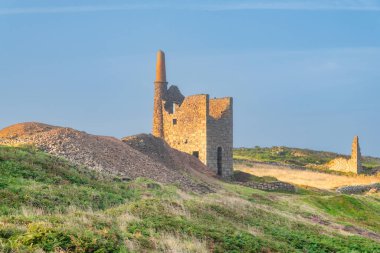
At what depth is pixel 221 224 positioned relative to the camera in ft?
50.8

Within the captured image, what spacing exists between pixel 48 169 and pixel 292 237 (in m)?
11.8

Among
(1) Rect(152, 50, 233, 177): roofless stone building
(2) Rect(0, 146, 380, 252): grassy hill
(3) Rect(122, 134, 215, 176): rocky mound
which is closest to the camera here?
(2) Rect(0, 146, 380, 252): grassy hill

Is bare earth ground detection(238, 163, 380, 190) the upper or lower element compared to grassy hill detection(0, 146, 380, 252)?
lower

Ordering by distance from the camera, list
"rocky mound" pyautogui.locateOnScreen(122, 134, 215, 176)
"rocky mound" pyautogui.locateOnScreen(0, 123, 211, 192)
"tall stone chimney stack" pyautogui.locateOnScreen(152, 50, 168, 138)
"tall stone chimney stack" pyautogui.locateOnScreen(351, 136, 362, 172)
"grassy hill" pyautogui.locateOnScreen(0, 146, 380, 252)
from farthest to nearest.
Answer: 1. "tall stone chimney stack" pyautogui.locateOnScreen(351, 136, 362, 172)
2. "tall stone chimney stack" pyautogui.locateOnScreen(152, 50, 168, 138)
3. "rocky mound" pyautogui.locateOnScreen(122, 134, 215, 176)
4. "rocky mound" pyautogui.locateOnScreen(0, 123, 211, 192)
5. "grassy hill" pyautogui.locateOnScreen(0, 146, 380, 252)

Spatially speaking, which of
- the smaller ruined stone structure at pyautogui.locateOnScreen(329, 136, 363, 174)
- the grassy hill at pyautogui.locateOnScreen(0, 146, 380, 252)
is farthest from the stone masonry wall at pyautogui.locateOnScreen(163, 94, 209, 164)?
the smaller ruined stone structure at pyautogui.locateOnScreen(329, 136, 363, 174)

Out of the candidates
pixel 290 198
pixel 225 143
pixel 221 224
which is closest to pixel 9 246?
pixel 221 224

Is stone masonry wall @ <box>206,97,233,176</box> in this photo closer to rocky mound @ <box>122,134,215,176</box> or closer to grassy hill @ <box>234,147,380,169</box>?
rocky mound @ <box>122,134,215,176</box>

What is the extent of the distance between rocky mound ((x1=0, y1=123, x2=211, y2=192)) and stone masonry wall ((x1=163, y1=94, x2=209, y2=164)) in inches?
445

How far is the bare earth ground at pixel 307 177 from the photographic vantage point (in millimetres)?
→ 50562

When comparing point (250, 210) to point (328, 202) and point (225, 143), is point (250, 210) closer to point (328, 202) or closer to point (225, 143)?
point (328, 202)

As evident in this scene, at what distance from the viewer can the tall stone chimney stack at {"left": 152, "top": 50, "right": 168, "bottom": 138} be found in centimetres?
4981

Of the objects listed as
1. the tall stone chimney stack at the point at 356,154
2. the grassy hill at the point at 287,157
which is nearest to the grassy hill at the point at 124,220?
the tall stone chimney stack at the point at 356,154

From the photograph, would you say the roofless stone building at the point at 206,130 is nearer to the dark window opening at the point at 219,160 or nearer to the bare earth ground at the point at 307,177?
the dark window opening at the point at 219,160

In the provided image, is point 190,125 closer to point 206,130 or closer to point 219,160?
point 206,130
